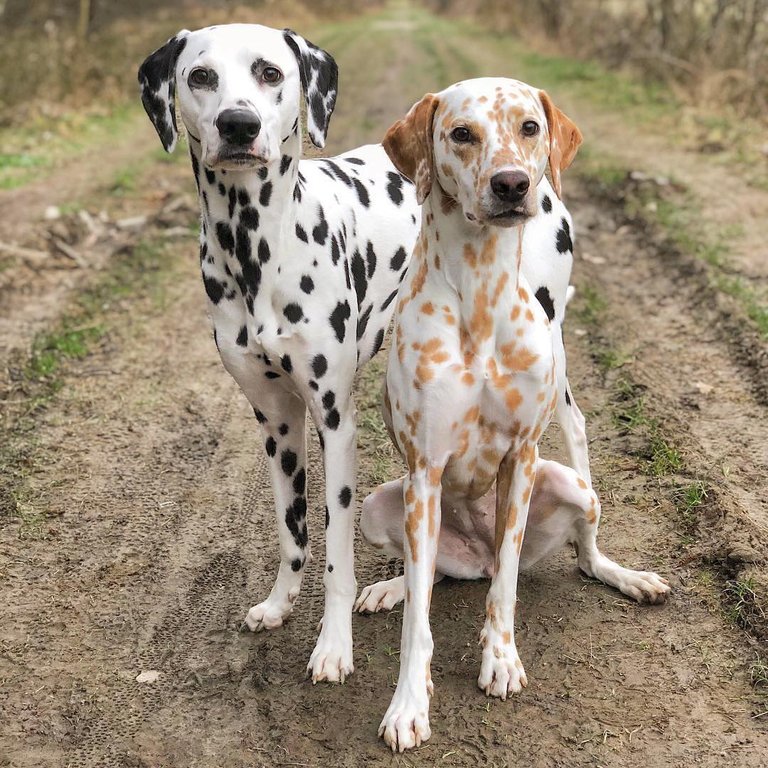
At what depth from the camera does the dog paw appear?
3779 millimetres

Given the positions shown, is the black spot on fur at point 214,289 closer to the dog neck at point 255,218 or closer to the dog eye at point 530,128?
the dog neck at point 255,218

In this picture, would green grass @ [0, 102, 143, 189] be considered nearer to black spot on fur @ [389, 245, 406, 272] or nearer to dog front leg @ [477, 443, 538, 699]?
black spot on fur @ [389, 245, 406, 272]

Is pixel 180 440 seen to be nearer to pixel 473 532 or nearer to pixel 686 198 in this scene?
pixel 473 532

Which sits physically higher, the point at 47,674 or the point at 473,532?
the point at 473,532

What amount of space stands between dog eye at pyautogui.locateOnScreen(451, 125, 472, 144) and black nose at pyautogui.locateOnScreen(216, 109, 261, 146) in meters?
0.59

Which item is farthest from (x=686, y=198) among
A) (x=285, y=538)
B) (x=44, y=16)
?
(x=44, y=16)

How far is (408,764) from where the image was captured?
121 inches

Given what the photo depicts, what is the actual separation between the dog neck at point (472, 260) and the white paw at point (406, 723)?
1.18 meters

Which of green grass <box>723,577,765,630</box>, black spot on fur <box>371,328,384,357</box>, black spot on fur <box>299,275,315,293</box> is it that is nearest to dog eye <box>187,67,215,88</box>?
black spot on fur <box>299,275,315,293</box>

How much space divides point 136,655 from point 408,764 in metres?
1.12

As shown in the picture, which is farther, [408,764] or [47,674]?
[47,674]

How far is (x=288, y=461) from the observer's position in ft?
12.3

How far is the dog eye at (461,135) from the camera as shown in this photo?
10.1 ft

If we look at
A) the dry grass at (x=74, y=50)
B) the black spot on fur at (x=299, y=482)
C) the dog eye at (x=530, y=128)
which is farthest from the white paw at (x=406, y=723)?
the dry grass at (x=74, y=50)
